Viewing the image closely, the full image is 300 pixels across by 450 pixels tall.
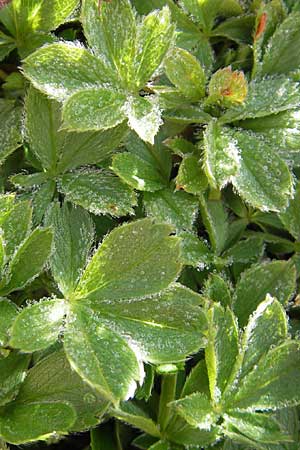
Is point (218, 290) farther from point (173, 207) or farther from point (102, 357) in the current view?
point (102, 357)

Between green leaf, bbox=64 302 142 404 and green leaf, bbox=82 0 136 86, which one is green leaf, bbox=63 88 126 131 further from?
green leaf, bbox=64 302 142 404

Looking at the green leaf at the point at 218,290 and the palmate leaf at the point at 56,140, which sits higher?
the palmate leaf at the point at 56,140

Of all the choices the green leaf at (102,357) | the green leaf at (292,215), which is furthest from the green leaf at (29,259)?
the green leaf at (292,215)

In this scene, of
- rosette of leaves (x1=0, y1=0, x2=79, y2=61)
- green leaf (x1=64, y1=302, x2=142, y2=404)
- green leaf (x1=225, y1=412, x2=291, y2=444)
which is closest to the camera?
green leaf (x1=64, y1=302, x2=142, y2=404)

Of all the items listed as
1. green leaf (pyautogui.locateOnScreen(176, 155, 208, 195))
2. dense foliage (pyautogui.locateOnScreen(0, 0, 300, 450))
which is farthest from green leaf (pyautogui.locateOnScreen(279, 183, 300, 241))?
green leaf (pyautogui.locateOnScreen(176, 155, 208, 195))

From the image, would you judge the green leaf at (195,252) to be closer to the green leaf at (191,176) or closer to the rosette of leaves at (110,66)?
the green leaf at (191,176)

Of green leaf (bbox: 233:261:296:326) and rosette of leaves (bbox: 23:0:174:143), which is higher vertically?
rosette of leaves (bbox: 23:0:174:143)
